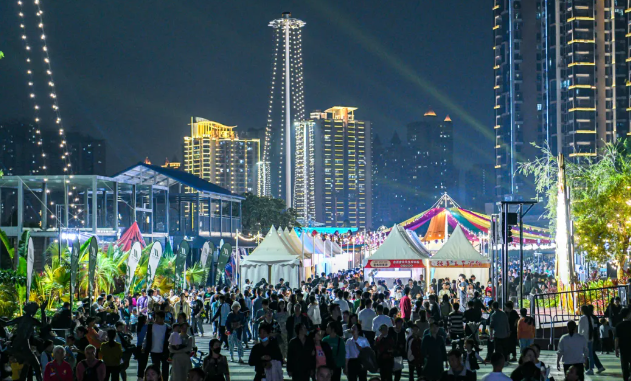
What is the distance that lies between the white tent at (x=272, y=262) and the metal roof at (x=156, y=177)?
10.4 meters

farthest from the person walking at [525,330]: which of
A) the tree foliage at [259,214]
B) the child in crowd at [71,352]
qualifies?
the tree foliage at [259,214]

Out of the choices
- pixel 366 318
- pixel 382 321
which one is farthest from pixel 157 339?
pixel 366 318

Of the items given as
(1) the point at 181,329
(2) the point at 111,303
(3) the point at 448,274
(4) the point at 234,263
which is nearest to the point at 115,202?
(4) the point at 234,263

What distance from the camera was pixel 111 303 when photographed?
2238 cm

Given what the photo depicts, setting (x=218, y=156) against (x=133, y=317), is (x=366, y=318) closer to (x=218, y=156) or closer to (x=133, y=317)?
(x=133, y=317)

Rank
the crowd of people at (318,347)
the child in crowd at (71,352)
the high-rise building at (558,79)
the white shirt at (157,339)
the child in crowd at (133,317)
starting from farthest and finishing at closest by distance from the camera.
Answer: the high-rise building at (558,79) → the child in crowd at (133,317) → the white shirt at (157,339) → the child in crowd at (71,352) → the crowd of people at (318,347)

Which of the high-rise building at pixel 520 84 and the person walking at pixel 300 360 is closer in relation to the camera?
the person walking at pixel 300 360

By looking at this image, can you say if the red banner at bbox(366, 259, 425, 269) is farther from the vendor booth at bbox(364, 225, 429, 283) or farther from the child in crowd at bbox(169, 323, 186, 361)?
the child in crowd at bbox(169, 323, 186, 361)

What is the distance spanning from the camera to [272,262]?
3462cm

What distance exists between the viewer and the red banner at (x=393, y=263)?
3212 cm

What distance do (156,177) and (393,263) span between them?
21808 millimetres

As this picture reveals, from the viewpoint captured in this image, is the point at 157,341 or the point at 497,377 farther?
the point at 157,341

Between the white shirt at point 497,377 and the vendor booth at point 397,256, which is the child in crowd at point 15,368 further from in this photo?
the vendor booth at point 397,256

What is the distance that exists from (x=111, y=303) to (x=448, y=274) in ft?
68.4
